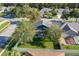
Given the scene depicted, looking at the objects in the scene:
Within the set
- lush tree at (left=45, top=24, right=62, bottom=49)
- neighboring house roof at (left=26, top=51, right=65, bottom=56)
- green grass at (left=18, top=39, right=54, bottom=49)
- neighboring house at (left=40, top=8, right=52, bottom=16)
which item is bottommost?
neighboring house roof at (left=26, top=51, right=65, bottom=56)

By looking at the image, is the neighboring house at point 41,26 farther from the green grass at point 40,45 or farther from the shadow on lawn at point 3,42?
the shadow on lawn at point 3,42

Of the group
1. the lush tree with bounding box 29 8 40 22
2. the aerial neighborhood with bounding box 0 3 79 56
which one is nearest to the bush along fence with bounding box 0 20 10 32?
the aerial neighborhood with bounding box 0 3 79 56

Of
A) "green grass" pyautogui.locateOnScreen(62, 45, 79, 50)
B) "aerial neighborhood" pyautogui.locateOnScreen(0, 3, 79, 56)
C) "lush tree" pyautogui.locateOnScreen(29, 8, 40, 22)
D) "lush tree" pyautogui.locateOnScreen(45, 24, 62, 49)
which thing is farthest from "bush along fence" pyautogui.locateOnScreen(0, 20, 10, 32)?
"green grass" pyautogui.locateOnScreen(62, 45, 79, 50)

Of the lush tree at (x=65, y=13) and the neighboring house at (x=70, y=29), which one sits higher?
the lush tree at (x=65, y=13)

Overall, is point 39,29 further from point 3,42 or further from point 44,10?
point 3,42

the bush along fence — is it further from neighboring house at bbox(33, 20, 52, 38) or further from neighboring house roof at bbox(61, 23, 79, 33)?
neighboring house roof at bbox(61, 23, 79, 33)

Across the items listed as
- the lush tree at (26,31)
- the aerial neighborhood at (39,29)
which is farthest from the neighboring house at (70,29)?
the lush tree at (26,31)

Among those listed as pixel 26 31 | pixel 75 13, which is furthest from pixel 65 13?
pixel 26 31

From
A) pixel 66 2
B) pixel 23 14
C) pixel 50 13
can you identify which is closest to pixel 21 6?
pixel 23 14

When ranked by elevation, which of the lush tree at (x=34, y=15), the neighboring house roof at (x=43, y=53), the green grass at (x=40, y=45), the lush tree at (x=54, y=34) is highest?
the lush tree at (x=34, y=15)

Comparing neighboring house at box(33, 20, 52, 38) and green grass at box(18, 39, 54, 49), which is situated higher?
neighboring house at box(33, 20, 52, 38)
